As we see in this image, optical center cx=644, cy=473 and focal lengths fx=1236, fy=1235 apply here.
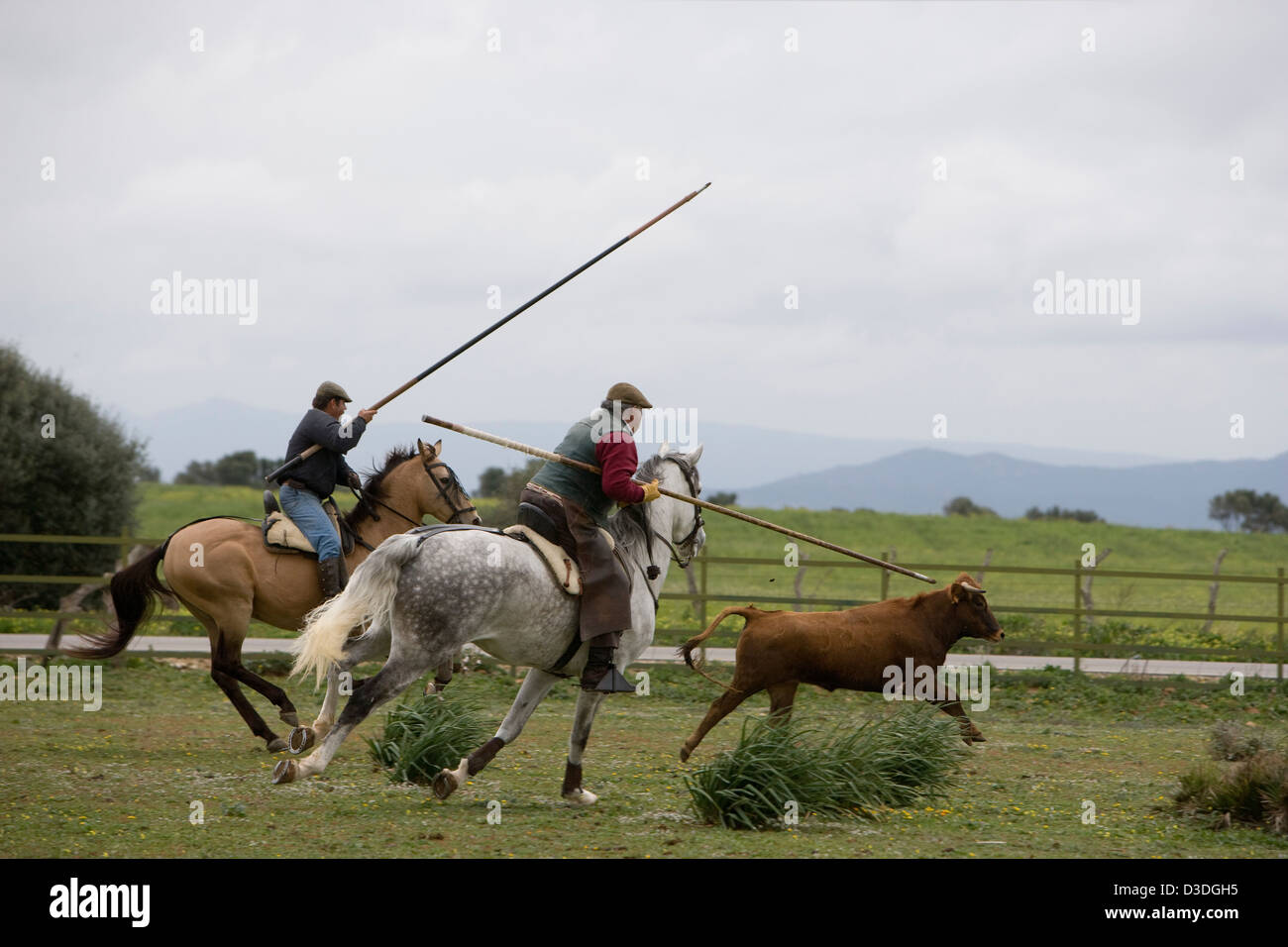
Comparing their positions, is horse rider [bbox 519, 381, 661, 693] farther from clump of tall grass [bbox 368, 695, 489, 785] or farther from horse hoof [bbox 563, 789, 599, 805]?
clump of tall grass [bbox 368, 695, 489, 785]

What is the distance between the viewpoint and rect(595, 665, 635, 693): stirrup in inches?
281

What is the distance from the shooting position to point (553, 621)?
713 cm

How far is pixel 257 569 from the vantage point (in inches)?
378

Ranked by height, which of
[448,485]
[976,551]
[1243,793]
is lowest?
[1243,793]

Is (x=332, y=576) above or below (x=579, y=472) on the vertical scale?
below

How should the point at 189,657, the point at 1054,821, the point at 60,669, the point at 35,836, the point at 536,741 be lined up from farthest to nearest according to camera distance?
1. the point at 189,657
2. the point at 60,669
3. the point at 536,741
4. the point at 1054,821
5. the point at 35,836

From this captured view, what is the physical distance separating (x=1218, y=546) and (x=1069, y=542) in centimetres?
607

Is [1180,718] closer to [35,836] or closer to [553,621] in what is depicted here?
[553,621]

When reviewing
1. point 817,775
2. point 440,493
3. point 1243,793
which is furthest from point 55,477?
point 1243,793

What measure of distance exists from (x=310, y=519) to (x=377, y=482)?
0.85 meters

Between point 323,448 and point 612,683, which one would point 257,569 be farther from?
point 612,683

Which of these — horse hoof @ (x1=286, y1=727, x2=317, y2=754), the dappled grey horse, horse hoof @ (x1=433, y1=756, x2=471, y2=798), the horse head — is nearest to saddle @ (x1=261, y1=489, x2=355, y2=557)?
the horse head

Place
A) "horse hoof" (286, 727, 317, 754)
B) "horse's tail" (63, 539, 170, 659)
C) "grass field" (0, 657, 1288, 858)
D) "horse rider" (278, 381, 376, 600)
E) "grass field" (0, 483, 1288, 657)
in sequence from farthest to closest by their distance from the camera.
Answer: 1. "grass field" (0, 483, 1288, 657)
2. "horse's tail" (63, 539, 170, 659)
3. "horse rider" (278, 381, 376, 600)
4. "horse hoof" (286, 727, 317, 754)
5. "grass field" (0, 657, 1288, 858)
